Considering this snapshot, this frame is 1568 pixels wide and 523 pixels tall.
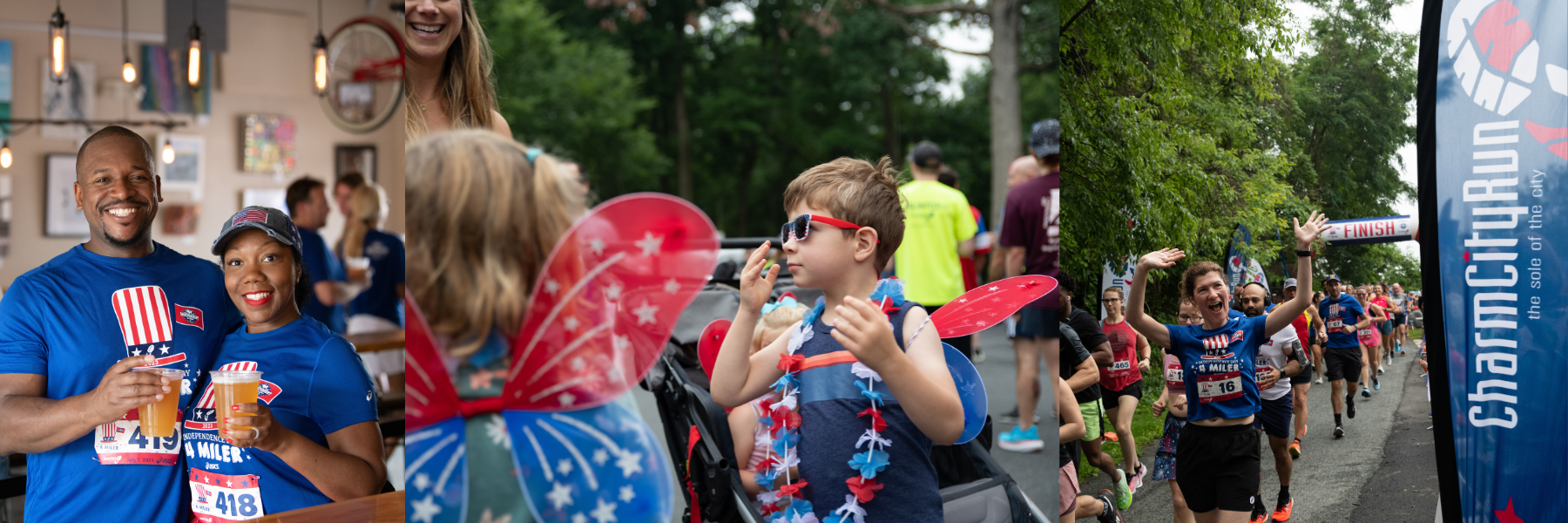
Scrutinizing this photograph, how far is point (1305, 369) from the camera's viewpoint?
2242 millimetres

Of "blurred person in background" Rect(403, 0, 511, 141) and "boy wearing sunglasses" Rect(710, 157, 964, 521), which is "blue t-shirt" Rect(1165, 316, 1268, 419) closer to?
"boy wearing sunglasses" Rect(710, 157, 964, 521)

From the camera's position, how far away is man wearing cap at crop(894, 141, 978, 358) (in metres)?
1.89

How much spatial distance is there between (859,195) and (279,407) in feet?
5.21

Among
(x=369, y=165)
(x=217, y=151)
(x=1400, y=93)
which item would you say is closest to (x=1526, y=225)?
(x=1400, y=93)

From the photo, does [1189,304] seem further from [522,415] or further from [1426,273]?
[522,415]

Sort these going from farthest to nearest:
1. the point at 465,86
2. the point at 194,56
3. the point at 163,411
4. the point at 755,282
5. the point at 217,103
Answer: the point at 217,103 → the point at 194,56 → the point at 163,411 → the point at 755,282 → the point at 465,86

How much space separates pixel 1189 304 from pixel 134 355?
2.76 metres

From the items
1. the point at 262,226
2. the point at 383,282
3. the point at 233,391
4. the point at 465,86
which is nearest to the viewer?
the point at 465,86

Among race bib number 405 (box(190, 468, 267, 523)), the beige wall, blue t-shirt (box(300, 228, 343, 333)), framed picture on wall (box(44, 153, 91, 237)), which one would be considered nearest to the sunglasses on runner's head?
race bib number 405 (box(190, 468, 267, 523))

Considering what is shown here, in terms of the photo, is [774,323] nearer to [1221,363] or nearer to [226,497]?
[1221,363]

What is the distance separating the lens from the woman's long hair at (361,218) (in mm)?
5539

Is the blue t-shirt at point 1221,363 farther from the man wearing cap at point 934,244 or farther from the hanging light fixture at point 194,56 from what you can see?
the hanging light fixture at point 194,56

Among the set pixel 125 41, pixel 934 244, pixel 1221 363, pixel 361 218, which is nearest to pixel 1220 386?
pixel 1221 363

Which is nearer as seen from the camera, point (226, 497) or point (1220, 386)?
point (226, 497)
